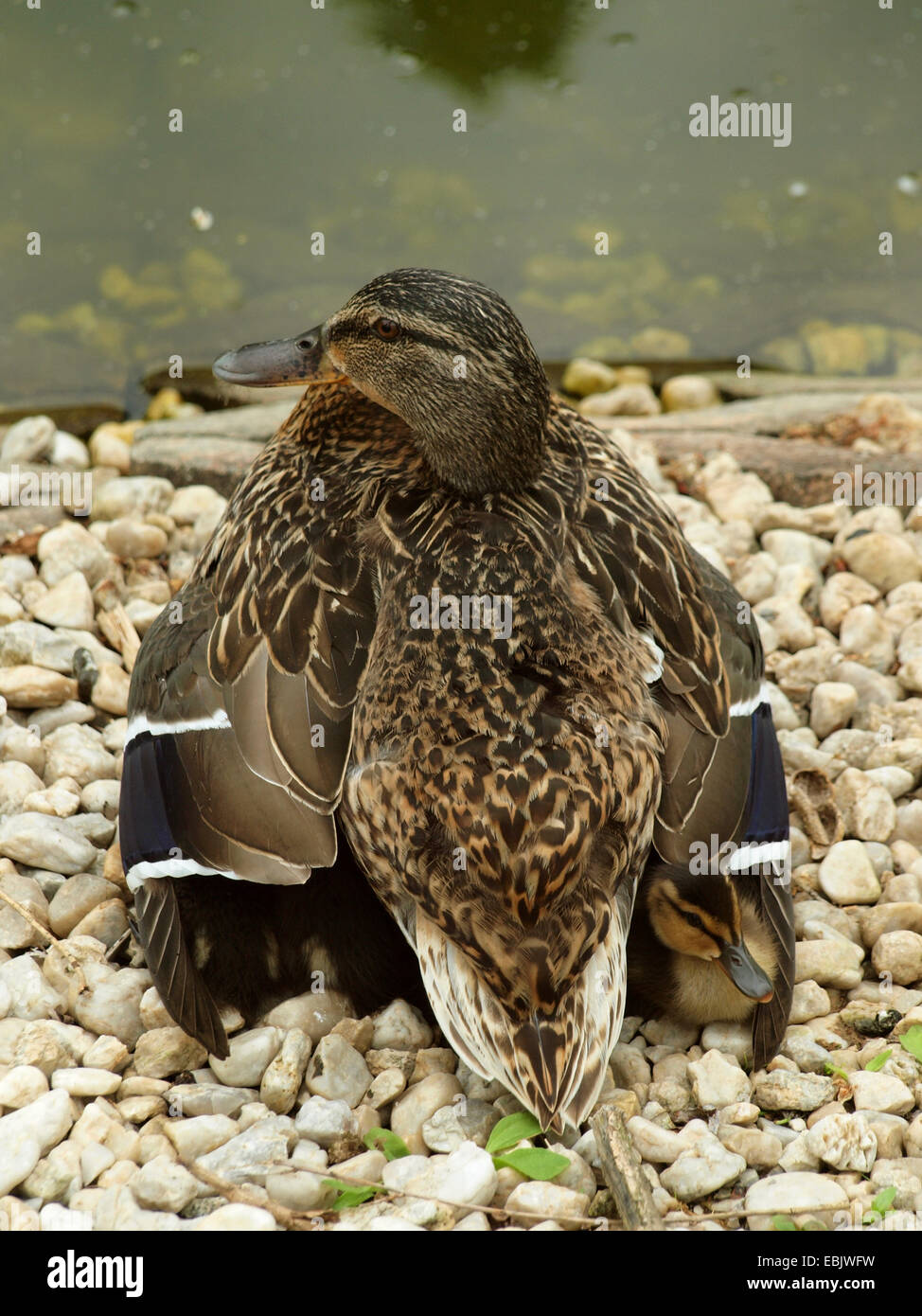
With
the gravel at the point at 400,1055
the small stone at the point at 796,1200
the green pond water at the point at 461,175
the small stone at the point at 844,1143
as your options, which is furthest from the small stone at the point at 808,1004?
the green pond water at the point at 461,175

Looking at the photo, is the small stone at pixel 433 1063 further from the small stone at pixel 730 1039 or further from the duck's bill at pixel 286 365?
the duck's bill at pixel 286 365

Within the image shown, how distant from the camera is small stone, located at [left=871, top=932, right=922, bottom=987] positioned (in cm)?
277

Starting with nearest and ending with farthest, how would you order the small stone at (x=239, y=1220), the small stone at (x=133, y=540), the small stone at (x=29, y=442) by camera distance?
the small stone at (x=239, y=1220), the small stone at (x=133, y=540), the small stone at (x=29, y=442)

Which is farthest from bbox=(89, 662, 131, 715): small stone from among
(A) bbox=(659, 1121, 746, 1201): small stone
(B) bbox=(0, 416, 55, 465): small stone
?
(A) bbox=(659, 1121, 746, 1201): small stone

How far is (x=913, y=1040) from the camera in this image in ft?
8.48

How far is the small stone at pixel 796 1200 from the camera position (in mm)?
2160

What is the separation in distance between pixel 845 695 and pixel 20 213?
3557mm

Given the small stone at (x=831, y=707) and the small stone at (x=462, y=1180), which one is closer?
the small stone at (x=462, y=1180)

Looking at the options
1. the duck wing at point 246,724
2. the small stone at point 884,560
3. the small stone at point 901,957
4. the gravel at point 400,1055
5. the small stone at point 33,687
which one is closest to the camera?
the gravel at point 400,1055

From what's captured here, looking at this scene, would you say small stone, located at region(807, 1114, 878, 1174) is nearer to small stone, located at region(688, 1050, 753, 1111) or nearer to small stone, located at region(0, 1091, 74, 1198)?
small stone, located at region(688, 1050, 753, 1111)

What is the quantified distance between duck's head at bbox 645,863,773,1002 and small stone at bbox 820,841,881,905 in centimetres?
58

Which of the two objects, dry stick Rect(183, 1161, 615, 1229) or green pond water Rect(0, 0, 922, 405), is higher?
green pond water Rect(0, 0, 922, 405)

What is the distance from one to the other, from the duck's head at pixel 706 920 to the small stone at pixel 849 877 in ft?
1.91
